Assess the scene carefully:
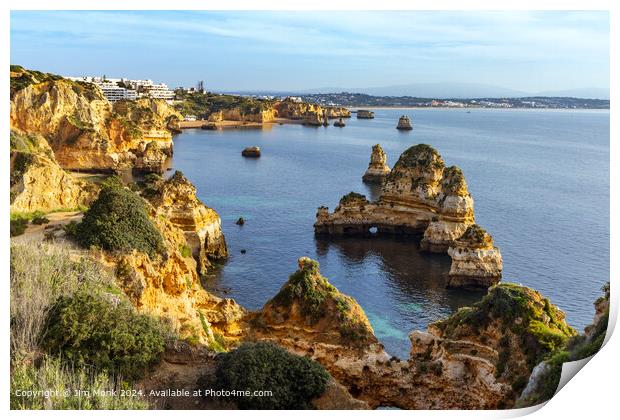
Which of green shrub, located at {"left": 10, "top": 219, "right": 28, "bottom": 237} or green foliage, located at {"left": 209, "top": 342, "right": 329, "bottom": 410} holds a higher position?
green shrub, located at {"left": 10, "top": 219, "right": 28, "bottom": 237}

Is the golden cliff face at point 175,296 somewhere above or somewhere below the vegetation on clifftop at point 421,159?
below

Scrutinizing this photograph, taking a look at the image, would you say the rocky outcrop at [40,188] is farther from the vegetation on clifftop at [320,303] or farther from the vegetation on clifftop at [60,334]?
the vegetation on clifftop at [320,303]

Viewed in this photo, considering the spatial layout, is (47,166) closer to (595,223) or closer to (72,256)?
(72,256)

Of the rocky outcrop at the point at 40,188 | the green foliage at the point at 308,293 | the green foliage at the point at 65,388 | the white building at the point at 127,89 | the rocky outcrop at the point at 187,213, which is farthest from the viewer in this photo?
the white building at the point at 127,89

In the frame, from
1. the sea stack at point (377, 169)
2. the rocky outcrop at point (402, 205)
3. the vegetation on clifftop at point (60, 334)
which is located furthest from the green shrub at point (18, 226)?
the sea stack at point (377, 169)

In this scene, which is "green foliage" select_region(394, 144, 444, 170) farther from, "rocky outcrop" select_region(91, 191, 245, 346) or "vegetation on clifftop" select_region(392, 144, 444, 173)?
"rocky outcrop" select_region(91, 191, 245, 346)

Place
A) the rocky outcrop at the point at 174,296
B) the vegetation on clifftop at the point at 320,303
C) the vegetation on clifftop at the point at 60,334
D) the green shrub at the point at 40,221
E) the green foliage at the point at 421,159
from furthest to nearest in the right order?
the green foliage at the point at 421,159 < the green shrub at the point at 40,221 < the vegetation on clifftop at the point at 320,303 < the rocky outcrop at the point at 174,296 < the vegetation on clifftop at the point at 60,334

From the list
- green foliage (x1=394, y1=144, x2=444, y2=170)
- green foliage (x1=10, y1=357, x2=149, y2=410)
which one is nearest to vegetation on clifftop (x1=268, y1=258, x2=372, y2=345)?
green foliage (x1=10, y1=357, x2=149, y2=410)
